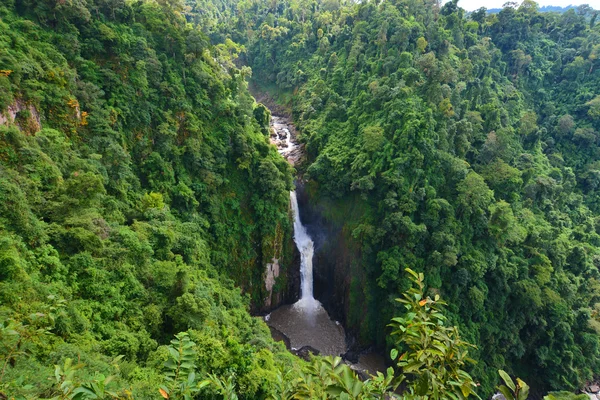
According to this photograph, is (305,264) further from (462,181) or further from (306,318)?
(462,181)

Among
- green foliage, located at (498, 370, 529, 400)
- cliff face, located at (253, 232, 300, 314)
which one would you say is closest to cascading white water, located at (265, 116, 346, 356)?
cliff face, located at (253, 232, 300, 314)

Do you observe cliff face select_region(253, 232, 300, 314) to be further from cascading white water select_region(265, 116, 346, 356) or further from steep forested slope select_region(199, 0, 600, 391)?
steep forested slope select_region(199, 0, 600, 391)

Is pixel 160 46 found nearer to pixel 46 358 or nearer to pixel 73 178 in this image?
pixel 73 178

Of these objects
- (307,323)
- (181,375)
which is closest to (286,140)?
(307,323)

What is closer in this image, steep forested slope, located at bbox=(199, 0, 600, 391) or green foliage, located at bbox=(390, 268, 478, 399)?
green foliage, located at bbox=(390, 268, 478, 399)

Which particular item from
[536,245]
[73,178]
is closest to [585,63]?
[536,245]
